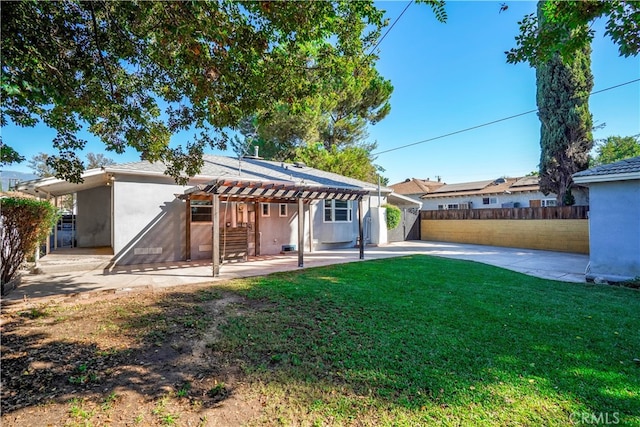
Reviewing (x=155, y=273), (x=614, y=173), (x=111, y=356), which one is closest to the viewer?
(x=111, y=356)

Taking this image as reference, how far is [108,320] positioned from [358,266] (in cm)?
691

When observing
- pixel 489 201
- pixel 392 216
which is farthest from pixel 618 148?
pixel 392 216

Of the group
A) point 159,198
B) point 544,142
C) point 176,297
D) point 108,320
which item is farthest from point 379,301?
point 544,142

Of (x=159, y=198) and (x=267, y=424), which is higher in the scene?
(x=159, y=198)

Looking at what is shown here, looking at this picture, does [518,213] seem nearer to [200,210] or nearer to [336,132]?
[336,132]

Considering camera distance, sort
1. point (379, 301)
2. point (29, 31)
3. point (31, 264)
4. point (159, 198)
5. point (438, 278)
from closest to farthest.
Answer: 1. point (29, 31)
2. point (379, 301)
3. point (438, 278)
4. point (31, 264)
5. point (159, 198)

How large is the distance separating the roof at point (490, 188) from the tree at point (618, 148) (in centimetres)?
624

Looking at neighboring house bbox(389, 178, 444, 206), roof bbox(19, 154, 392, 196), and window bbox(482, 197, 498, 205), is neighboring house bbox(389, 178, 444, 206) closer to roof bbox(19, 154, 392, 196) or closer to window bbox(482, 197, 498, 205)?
window bbox(482, 197, 498, 205)

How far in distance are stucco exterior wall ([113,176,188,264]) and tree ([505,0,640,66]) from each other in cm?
1108

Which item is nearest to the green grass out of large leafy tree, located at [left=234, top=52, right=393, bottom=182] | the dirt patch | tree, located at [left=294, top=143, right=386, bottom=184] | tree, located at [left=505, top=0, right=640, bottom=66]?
the dirt patch

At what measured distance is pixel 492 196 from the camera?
25891 mm

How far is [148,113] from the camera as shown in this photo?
6055 millimetres

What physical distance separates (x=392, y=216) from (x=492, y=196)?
13357 millimetres

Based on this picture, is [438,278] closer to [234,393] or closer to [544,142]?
[234,393]
